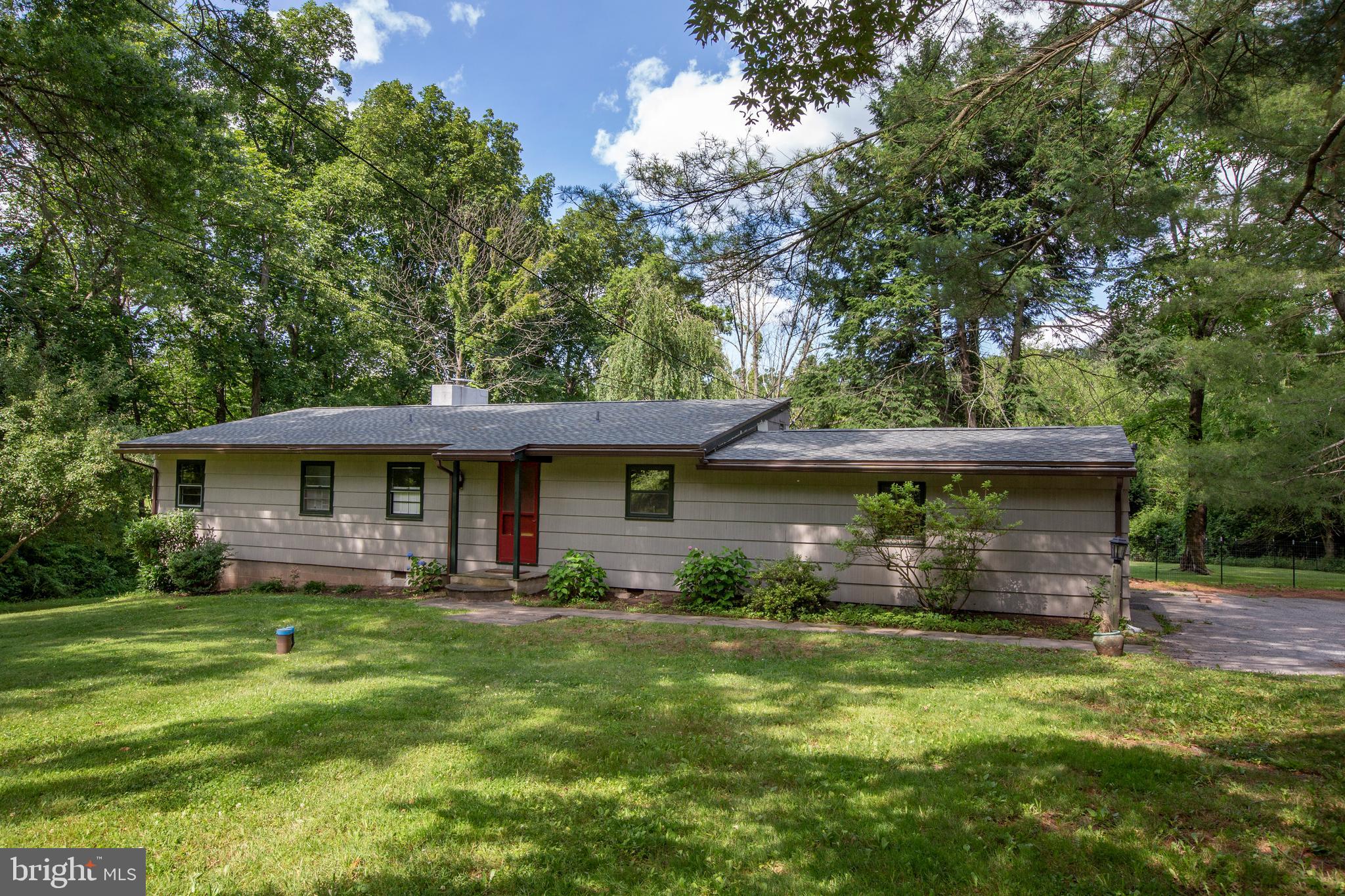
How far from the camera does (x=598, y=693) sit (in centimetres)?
551

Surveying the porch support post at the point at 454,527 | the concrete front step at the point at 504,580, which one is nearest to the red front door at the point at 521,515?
the concrete front step at the point at 504,580

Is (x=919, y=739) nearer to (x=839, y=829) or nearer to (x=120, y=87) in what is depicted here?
(x=839, y=829)

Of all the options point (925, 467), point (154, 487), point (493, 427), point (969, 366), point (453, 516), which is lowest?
point (453, 516)

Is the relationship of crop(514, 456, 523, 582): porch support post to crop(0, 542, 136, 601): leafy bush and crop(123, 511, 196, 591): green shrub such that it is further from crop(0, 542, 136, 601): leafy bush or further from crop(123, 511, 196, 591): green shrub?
crop(0, 542, 136, 601): leafy bush

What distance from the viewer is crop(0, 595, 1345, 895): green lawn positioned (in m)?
2.96

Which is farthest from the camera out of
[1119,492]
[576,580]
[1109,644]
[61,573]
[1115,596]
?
[61,573]

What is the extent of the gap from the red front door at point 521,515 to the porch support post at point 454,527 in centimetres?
68

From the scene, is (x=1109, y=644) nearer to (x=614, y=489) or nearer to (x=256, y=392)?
(x=614, y=489)

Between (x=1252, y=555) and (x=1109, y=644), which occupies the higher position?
(x=1109, y=644)

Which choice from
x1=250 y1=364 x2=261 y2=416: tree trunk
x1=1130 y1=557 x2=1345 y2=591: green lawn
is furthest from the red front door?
x1=250 y1=364 x2=261 y2=416: tree trunk

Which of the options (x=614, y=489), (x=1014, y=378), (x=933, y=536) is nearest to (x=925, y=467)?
(x=933, y=536)

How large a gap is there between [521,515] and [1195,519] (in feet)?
56.8

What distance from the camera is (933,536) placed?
873 cm

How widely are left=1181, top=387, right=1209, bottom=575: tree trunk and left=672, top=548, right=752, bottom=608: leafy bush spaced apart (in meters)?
13.7
